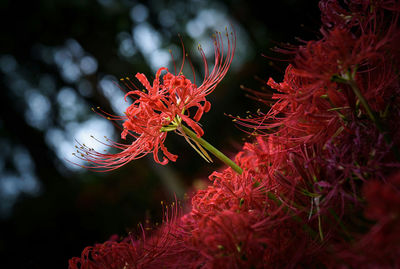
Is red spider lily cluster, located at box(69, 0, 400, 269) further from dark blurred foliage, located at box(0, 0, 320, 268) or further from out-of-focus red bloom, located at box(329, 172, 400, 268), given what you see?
dark blurred foliage, located at box(0, 0, 320, 268)

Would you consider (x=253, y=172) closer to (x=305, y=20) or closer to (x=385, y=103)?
(x=385, y=103)

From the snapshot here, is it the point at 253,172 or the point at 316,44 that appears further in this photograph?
the point at 253,172

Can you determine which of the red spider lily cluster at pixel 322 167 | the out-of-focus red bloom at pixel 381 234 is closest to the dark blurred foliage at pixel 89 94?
the red spider lily cluster at pixel 322 167

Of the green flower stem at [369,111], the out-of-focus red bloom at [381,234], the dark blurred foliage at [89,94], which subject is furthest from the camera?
the dark blurred foliage at [89,94]

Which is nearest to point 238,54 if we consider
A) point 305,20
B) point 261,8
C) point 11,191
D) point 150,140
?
point 261,8

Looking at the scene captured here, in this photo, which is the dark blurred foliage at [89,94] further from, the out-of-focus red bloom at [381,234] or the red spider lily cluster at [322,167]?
the out-of-focus red bloom at [381,234]

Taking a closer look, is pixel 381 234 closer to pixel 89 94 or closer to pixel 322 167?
pixel 322 167
